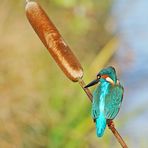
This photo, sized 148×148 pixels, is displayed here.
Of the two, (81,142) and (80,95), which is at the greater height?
(80,95)

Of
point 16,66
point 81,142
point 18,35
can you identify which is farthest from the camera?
point 18,35

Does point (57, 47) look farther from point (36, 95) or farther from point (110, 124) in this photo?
point (36, 95)

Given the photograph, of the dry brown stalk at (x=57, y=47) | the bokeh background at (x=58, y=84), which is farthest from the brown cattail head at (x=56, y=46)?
the bokeh background at (x=58, y=84)

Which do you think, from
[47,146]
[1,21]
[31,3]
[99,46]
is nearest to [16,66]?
[1,21]

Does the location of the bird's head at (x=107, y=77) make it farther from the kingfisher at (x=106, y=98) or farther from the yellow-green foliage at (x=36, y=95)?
the yellow-green foliage at (x=36, y=95)

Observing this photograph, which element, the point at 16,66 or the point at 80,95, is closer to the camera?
the point at 80,95

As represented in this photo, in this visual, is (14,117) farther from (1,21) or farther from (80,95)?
(1,21)
